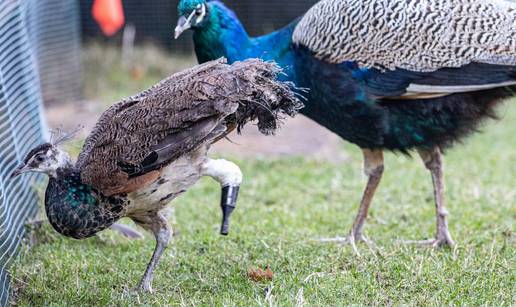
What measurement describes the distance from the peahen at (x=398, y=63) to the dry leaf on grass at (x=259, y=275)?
1.02m

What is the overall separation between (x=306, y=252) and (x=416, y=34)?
4.50 ft

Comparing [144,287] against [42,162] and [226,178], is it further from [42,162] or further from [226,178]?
[42,162]

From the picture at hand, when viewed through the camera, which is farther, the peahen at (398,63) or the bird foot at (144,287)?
the peahen at (398,63)

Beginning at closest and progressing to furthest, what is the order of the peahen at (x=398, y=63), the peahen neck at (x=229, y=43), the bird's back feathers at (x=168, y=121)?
1. the bird's back feathers at (x=168, y=121)
2. the peahen at (x=398, y=63)
3. the peahen neck at (x=229, y=43)

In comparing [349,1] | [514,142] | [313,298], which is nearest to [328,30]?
[349,1]

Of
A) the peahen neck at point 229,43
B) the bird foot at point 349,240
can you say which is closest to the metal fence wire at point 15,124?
the peahen neck at point 229,43

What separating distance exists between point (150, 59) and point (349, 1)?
585cm

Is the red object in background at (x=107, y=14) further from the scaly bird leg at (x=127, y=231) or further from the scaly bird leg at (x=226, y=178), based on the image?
the scaly bird leg at (x=226, y=178)

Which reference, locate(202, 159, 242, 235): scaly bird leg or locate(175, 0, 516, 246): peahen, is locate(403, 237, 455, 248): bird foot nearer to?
locate(175, 0, 516, 246): peahen

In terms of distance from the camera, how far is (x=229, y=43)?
15.8 ft

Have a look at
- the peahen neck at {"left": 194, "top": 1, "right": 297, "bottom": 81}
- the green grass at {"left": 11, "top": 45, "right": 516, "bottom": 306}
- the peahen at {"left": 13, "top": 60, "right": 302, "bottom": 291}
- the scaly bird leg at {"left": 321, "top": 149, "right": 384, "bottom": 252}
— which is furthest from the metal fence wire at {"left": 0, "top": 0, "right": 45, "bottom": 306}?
the scaly bird leg at {"left": 321, "top": 149, "right": 384, "bottom": 252}

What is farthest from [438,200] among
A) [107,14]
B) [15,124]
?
[107,14]

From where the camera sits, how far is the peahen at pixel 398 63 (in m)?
4.48

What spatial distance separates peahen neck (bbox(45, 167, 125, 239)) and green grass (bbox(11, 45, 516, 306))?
326 mm
